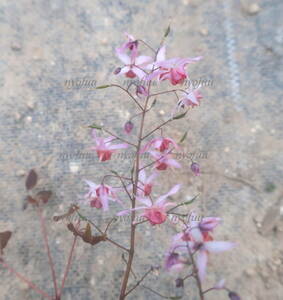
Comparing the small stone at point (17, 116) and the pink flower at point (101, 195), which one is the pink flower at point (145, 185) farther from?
the small stone at point (17, 116)

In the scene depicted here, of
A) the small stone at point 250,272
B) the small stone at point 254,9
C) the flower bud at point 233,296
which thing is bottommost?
the small stone at point 250,272

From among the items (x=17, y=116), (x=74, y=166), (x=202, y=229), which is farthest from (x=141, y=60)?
(x=17, y=116)

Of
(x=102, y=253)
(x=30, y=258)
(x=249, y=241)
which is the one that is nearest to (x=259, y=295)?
(x=249, y=241)

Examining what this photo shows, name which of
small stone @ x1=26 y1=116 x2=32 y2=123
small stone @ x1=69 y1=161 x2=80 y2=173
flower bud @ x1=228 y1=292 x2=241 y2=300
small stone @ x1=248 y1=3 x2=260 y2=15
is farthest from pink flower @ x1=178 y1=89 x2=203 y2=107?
small stone @ x1=248 y1=3 x2=260 y2=15

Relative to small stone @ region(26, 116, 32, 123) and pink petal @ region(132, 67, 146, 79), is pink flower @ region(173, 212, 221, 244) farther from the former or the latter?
small stone @ region(26, 116, 32, 123)

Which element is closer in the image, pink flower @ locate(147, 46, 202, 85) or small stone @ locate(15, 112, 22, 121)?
pink flower @ locate(147, 46, 202, 85)

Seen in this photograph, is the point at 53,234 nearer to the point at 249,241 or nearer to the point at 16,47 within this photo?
the point at 249,241

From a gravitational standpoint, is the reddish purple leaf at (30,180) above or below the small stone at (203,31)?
below

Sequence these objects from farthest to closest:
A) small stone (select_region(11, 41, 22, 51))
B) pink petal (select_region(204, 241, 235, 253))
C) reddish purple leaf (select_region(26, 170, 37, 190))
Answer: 1. small stone (select_region(11, 41, 22, 51))
2. reddish purple leaf (select_region(26, 170, 37, 190))
3. pink petal (select_region(204, 241, 235, 253))

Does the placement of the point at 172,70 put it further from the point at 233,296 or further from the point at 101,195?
the point at 233,296

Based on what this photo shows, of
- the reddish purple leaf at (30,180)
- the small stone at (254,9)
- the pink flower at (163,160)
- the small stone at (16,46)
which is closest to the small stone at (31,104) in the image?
the small stone at (16,46)
